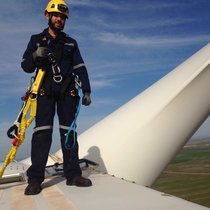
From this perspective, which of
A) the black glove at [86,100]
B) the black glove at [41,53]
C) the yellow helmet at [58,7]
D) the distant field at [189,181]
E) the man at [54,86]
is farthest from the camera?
the distant field at [189,181]

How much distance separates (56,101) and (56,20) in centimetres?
121

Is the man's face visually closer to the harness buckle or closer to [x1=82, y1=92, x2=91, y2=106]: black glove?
the harness buckle

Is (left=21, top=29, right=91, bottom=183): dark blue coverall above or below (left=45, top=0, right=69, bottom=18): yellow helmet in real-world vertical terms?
below

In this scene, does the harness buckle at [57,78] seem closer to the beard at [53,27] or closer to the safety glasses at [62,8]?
the beard at [53,27]

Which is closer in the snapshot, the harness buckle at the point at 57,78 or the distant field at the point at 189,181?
the harness buckle at the point at 57,78

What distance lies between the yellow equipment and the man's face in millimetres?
721

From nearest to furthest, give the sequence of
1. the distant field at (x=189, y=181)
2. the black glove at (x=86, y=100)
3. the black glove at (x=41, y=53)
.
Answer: the black glove at (x=41, y=53) < the black glove at (x=86, y=100) < the distant field at (x=189, y=181)

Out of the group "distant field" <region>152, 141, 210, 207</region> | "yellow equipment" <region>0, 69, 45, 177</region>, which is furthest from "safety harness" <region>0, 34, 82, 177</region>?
"distant field" <region>152, 141, 210, 207</region>

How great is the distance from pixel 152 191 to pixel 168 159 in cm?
202

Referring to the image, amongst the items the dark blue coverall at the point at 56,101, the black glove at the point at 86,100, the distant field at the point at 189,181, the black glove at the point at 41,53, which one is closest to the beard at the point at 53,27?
the dark blue coverall at the point at 56,101

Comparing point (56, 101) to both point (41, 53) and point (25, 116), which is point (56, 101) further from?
point (41, 53)

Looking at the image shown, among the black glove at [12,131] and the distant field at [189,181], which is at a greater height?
the black glove at [12,131]

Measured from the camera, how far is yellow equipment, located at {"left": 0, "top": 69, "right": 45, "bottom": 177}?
477cm

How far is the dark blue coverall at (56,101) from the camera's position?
15.8 feet
